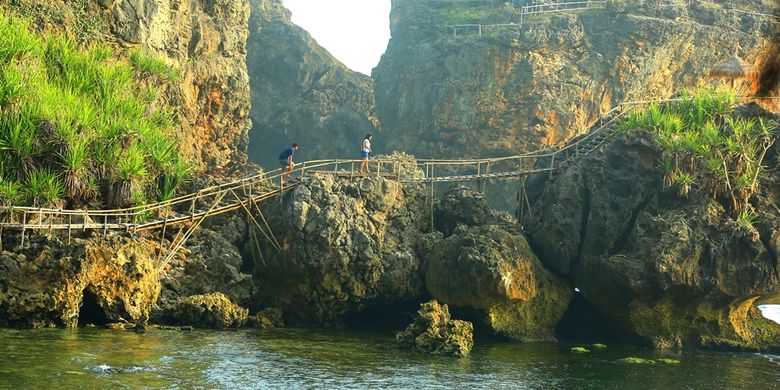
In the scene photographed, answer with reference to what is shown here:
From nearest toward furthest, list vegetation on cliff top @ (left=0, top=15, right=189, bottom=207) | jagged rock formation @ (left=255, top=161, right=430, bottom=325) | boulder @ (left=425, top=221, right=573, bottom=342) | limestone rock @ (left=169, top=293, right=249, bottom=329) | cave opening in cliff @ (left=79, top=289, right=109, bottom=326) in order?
cave opening in cliff @ (left=79, top=289, right=109, bottom=326) → vegetation on cliff top @ (left=0, top=15, right=189, bottom=207) → limestone rock @ (left=169, top=293, right=249, bottom=329) → boulder @ (left=425, top=221, right=573, bottom=342) → jagged rock formation @ (left=255, top=161, right=430, bottom=325)

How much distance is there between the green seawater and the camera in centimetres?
2041

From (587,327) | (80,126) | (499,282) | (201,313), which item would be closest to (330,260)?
(201,313)

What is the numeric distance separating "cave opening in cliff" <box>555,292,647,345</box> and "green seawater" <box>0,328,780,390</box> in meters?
1.81

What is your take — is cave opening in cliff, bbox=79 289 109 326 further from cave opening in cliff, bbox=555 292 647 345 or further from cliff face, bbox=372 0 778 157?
cliff face, bbox=372 0 778 157

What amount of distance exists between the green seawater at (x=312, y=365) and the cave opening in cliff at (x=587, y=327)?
181 centimetres

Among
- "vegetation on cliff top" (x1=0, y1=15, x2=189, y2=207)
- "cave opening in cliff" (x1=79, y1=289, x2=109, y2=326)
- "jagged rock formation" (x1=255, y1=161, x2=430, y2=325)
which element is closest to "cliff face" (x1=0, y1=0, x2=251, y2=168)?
"vegetation on cliff top" (x1=0, y1=15, x2=189, y2=207)

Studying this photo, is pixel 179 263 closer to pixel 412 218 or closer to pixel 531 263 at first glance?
pixel 412 218

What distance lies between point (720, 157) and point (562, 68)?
24671mm

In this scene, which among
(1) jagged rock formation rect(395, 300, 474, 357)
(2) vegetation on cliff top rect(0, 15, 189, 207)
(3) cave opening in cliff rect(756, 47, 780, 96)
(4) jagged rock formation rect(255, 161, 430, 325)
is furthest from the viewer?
(3) cave opening in cliff rect(756, 47, 780, 96)

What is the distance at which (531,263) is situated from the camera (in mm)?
30047

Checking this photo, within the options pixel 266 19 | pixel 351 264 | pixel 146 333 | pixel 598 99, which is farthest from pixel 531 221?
pixel 266 19

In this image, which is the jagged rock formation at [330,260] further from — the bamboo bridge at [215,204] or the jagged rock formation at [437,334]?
the jagged rock formation at [437,334]

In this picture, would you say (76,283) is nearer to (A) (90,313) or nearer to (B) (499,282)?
(A) (90,313)

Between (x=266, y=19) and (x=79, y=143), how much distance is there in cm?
3114
